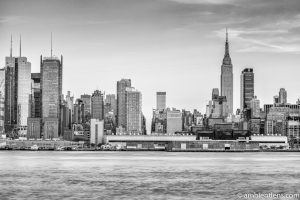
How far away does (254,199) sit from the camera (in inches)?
2163

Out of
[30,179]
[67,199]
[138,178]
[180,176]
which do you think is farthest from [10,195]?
[180,176]

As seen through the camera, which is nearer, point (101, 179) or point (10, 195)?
point (10, 195)

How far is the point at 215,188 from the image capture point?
6512 centimetres

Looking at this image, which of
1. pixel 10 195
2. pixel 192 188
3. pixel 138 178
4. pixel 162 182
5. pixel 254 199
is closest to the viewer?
pixel 254 199

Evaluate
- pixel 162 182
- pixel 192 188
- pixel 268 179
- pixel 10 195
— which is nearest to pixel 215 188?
pixel 192 188

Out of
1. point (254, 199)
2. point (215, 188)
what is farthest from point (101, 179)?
point (254, 199)

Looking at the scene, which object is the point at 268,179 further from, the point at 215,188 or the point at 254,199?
the point at 254,199

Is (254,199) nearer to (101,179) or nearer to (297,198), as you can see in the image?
(297,198)

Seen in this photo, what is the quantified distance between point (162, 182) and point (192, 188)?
23.7 ft

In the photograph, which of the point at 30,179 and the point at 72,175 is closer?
the point at 30,179

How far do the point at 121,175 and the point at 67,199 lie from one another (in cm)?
2789

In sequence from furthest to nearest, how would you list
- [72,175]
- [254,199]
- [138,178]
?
[72,175]
[138,178]
[254,199]

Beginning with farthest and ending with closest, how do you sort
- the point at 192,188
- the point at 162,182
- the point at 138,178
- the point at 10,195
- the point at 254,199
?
the point at 138,178, the point at 162,182, the point at 192,188, the point at 10,195, the point at 254,199

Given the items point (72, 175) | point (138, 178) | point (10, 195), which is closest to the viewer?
point (10, 195)
